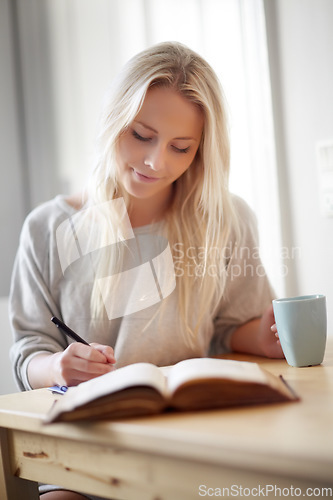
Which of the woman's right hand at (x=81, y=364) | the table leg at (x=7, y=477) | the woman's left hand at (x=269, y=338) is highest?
the woman's right hand at (x=81, y=364)

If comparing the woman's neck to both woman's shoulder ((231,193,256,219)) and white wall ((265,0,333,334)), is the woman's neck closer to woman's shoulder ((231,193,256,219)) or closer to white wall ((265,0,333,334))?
woman's shoulder ((231,193,256,219))

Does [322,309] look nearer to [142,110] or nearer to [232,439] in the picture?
[232,439]

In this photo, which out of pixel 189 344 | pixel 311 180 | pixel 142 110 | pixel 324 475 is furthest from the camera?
pixel 311 180

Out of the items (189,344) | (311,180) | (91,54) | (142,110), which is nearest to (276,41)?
(311,180)

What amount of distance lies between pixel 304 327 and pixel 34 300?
598mm

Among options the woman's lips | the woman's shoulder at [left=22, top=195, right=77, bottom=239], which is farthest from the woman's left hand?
the woman's shoulder at [left=22, top=195, right=77, bottom=239]

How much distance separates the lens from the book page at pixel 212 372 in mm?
649

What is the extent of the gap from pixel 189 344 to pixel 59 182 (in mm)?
1114

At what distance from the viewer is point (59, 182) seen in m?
2.19

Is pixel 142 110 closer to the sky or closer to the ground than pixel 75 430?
closer to the sky

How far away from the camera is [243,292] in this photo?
1.35 meters

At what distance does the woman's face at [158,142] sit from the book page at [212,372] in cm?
52
